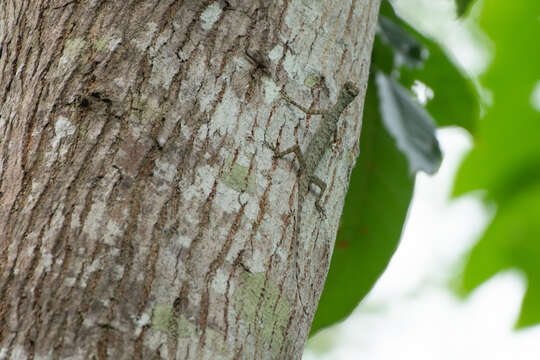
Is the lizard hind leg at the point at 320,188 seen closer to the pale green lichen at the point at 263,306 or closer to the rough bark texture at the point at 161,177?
the rough bark texture at the point at 161,177

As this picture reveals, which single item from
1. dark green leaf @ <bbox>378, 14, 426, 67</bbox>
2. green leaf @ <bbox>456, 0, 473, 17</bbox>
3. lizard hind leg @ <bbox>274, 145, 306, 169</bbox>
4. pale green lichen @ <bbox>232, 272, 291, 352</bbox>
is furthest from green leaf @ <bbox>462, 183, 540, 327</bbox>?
pale green lichen @ <bbox>232, 272, 291, 352</bbox>

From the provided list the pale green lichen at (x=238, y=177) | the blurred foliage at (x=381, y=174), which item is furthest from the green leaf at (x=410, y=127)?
the pale green lichen at (x=238, y=177)

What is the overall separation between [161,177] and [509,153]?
299cm

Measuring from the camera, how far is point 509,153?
4.01 metres

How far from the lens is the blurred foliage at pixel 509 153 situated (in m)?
3.90

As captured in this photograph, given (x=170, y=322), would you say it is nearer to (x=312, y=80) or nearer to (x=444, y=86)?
(x=312, y=80)

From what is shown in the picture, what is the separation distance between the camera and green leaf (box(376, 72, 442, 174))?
9.73 feet

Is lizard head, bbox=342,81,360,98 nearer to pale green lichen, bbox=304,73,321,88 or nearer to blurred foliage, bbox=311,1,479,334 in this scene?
pale green lichen, bbox=304,73,321,88

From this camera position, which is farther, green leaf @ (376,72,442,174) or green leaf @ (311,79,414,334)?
green leaf @ (311,79,414,334)

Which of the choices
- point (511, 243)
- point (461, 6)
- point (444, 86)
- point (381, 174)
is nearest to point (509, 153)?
point (511, 243)

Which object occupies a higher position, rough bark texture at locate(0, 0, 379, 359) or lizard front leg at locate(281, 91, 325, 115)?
lizard front leg at locate(281, 91, 325, 115)

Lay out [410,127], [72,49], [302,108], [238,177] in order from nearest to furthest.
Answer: [238,177] → [72,49] → [302,108] → [410,127]

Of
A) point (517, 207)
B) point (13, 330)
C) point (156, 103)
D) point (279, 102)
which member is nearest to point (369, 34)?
point (279, 102)

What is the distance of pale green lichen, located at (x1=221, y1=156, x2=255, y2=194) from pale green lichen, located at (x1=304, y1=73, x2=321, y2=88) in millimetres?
386
